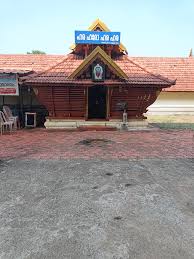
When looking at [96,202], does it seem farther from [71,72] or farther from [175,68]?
[175,68]

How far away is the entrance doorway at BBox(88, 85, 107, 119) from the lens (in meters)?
16.4

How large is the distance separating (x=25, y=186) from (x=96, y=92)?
36.6 feet

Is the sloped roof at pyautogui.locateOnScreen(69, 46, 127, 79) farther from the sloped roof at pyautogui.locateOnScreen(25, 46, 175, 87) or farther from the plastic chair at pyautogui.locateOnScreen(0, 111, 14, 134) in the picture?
the plastic chair at pyautogui.locateOnScreen(0, 111, 14, 134)

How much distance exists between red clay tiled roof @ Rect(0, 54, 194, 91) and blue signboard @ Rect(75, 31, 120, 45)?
154 inches

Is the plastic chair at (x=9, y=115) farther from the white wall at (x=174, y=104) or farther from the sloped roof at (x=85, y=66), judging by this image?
the white wall at (x=174, y=104)

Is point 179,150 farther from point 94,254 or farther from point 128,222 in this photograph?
point 94,254

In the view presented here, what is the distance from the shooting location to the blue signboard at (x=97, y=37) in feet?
48.5

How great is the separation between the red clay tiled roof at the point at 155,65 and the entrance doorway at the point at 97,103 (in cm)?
392

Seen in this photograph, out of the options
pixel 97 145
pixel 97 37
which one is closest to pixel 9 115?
pixel 97 145

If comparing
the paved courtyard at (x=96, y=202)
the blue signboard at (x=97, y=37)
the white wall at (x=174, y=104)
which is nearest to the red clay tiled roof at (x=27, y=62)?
the blue signboard at (x=97, y=37)

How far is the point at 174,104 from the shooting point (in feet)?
71.7

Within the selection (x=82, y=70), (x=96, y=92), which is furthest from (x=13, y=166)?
(x=96, y=92)

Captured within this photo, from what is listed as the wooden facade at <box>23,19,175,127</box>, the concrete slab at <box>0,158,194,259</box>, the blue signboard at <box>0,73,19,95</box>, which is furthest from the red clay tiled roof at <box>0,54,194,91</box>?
the concrete slab at <box>0,158,194,259</box>

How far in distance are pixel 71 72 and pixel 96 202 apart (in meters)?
10.5
